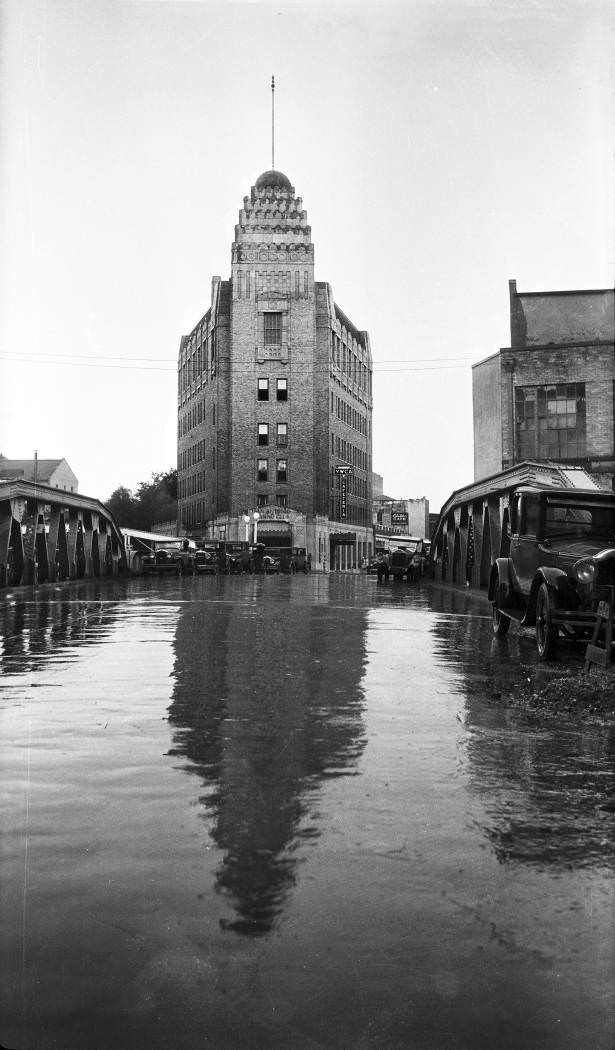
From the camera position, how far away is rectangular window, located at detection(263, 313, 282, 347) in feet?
218

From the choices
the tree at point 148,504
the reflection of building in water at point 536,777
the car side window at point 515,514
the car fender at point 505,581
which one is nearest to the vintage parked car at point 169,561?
the car fender at point 505,581

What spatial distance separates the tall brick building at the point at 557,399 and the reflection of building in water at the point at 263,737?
25.0 m

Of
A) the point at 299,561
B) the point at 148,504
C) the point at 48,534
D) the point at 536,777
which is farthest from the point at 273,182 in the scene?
the point at 536,777

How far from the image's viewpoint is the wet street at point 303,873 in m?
2.44

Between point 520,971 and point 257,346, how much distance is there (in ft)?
214

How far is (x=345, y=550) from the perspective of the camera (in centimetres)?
7206

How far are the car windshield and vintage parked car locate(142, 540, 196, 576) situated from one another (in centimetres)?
3323

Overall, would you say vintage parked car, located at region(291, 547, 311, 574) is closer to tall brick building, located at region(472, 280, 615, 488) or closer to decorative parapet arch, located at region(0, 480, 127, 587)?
tall brick building, located at region(472, 280, 615, 488)

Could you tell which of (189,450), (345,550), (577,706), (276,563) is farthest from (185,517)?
(577,706)

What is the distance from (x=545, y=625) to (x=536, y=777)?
537 cm

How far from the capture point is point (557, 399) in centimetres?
3628

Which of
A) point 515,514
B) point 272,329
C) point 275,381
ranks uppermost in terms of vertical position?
point 272,329

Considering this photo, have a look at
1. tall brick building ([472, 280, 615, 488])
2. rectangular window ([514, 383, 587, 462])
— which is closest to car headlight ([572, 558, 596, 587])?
tall brick building ([472, 280, 615, 488])

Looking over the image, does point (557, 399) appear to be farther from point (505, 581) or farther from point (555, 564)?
point (555, 564)
